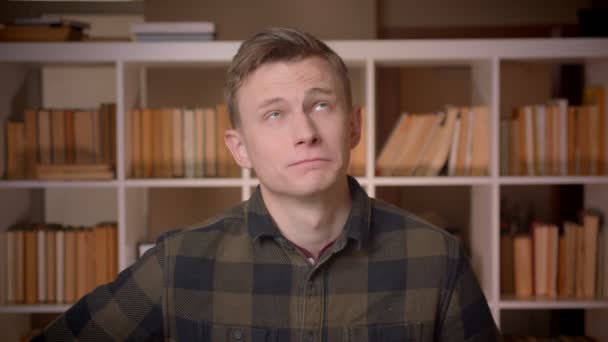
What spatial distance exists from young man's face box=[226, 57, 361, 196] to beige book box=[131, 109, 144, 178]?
1.60m

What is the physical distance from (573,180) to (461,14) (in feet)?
6.63

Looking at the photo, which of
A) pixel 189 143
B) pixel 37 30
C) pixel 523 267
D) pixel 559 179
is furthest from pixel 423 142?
pixel 37 30

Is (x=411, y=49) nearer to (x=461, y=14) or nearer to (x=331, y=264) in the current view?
(x=331, y=264)

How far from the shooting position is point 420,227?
1.25 metres

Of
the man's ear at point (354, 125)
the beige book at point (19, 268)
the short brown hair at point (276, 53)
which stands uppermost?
the short brown hair at point (276, 53)

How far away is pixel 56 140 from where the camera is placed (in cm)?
264

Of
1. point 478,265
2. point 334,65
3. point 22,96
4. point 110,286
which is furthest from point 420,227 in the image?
point 22,96

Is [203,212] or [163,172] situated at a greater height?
[163,172]

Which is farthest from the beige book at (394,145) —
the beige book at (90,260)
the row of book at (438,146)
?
the beige book at (90,260)

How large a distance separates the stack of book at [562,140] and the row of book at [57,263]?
165cm

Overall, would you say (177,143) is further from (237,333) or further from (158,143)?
(237,333)

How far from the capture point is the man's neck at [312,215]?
1.14 metres

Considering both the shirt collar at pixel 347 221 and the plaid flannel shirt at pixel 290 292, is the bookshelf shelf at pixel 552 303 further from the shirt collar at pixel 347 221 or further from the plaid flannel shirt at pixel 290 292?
the shirt collar at pixel 347 221

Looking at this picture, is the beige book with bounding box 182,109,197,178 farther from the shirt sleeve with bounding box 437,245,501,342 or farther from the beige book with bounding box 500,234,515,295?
the shirt sleeve with bounding box 437,245,501,342
